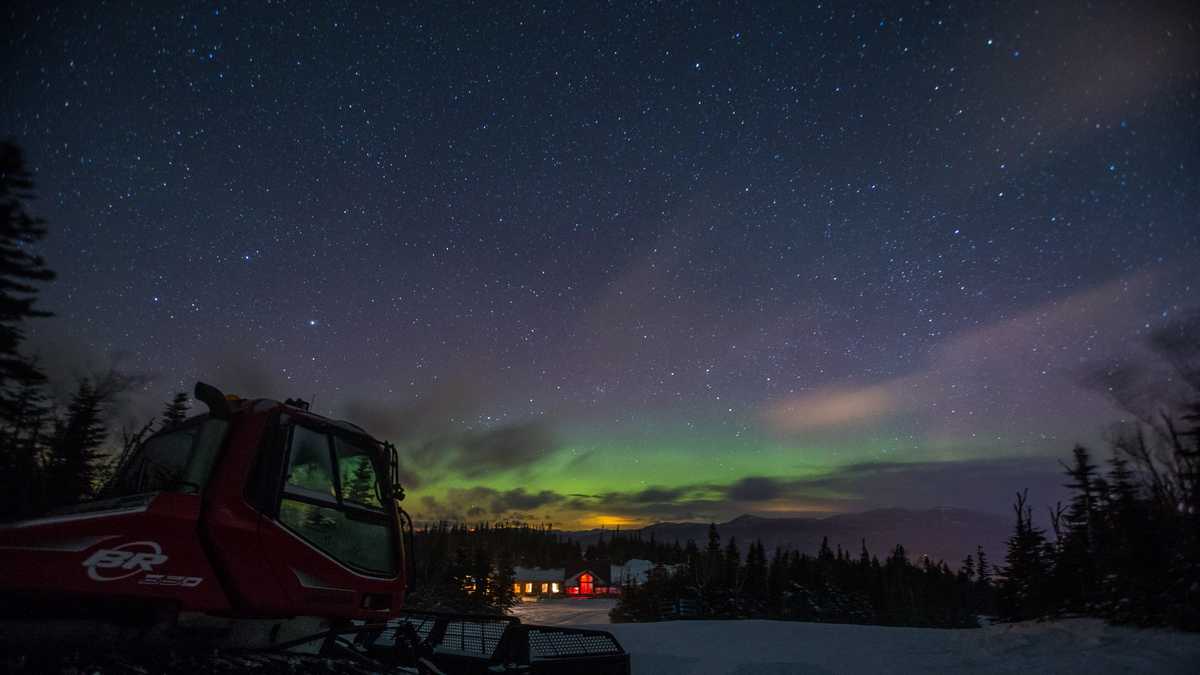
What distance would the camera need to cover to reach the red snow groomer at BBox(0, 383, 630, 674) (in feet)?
8.56

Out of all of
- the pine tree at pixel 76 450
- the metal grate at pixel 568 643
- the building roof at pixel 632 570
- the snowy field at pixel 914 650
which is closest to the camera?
the metal grate at pixel 568 643

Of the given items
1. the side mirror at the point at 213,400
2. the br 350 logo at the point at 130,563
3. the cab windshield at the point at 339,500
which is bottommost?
the br 350 logo at the point at 130,563

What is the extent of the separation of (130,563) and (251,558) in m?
0.59

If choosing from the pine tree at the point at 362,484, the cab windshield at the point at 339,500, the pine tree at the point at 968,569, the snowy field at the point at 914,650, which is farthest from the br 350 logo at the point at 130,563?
the pine tree at the point at 968,569

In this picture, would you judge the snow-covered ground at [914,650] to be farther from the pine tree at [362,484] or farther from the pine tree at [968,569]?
the pine tree at [968,569]

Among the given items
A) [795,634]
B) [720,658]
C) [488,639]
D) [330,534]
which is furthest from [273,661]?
[795,634]

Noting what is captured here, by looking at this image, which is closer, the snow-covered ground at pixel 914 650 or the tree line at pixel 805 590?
the snow-covered ground at pixel 914 650

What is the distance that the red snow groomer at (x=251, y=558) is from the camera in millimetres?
2609

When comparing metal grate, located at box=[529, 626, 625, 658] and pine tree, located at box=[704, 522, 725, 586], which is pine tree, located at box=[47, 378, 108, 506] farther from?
pine tree, located at box=[704, 522, 725, 586]

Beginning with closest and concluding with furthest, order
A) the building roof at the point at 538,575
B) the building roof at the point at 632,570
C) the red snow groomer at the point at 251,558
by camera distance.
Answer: the red snow groomer at the point at 251,558 < the building roof at the point at 632,570 < the building roof at the point at 538,575

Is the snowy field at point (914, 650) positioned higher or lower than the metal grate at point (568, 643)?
lower

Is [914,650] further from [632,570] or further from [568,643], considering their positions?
[632,570]

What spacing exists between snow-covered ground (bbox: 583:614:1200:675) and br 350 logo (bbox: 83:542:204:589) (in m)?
10.5

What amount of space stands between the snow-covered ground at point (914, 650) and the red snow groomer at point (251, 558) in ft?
28.8
